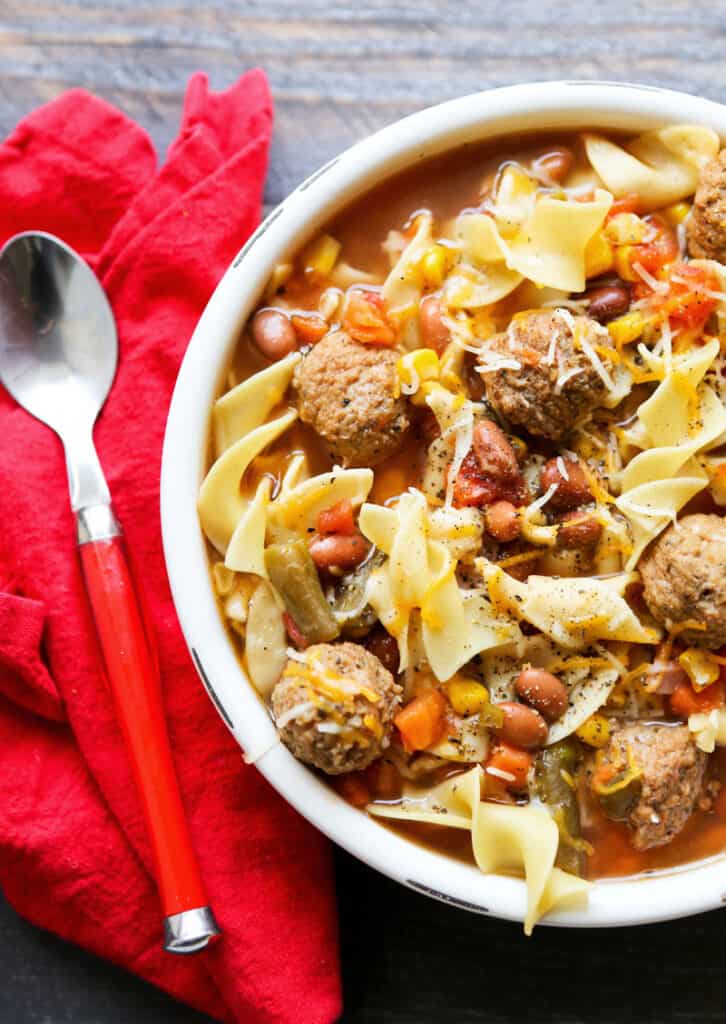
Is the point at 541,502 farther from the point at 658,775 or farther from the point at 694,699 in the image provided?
the point at 658,775

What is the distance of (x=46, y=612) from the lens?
571 cm

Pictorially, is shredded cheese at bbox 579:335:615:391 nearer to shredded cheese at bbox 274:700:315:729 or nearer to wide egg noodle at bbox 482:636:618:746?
wide egg noodle at bbox 482:636:618:746

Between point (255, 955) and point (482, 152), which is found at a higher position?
point (482, 152)

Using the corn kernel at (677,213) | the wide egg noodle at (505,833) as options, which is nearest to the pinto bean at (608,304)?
the corn kernel at (677,213)

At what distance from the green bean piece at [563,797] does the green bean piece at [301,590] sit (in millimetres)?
1191

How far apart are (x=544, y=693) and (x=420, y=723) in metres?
0.60

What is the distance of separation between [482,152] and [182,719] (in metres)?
3.23

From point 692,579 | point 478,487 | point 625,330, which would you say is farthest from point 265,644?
point 625,330

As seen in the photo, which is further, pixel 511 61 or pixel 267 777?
pixel 511 61

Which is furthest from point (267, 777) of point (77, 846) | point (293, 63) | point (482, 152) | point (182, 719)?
point (293, 63)

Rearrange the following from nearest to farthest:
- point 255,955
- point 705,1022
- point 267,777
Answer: point 267,777 → point 255,955 → point 705,1022

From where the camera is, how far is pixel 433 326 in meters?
5.32

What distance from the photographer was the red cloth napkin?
559 centimetres

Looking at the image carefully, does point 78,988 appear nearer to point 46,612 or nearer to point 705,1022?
point 46,612
